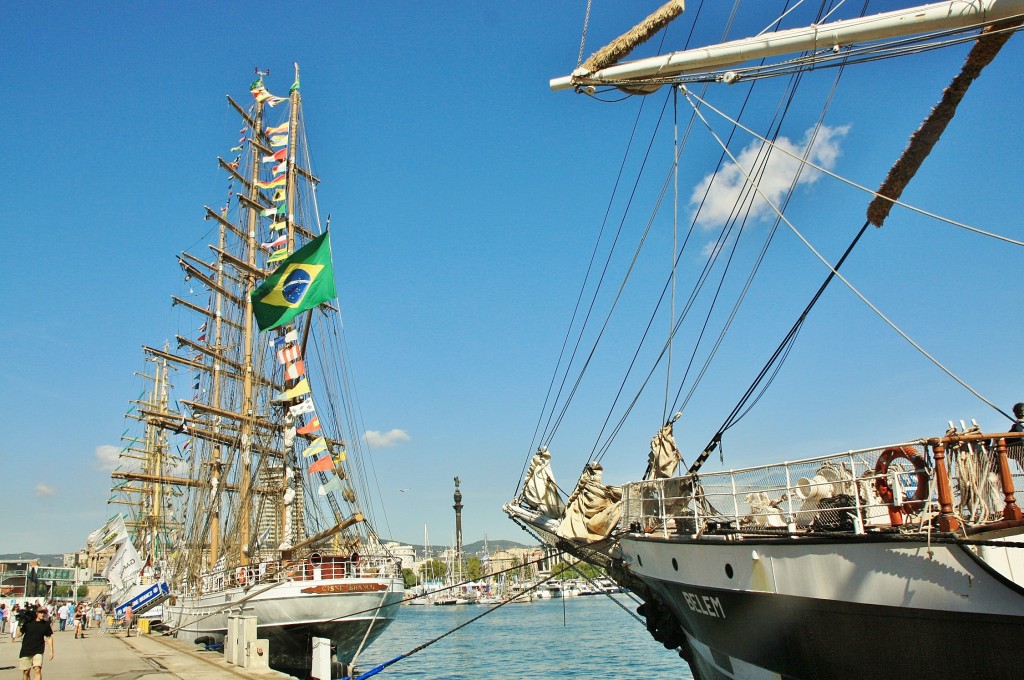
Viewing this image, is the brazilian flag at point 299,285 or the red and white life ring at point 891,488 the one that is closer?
the red and white life ring at point 891,488

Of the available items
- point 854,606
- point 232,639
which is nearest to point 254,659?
point 232,639

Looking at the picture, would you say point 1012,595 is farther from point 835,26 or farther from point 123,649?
point 123,649

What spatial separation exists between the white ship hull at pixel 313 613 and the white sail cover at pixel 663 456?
13.4 m

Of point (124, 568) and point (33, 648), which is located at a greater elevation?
point (124, 568)

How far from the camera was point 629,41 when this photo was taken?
13195 mm

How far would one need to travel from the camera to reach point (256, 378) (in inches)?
1468

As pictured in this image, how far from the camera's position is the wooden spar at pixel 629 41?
42.6 feet

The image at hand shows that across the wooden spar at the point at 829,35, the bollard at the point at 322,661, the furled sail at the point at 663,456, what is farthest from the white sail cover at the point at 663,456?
the bollard at the point at 322,661

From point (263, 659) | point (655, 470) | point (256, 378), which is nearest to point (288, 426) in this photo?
point (256, 378)

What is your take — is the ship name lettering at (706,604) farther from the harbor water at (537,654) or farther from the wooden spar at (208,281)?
the wooden spar at (208,281)

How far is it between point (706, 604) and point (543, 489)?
5.73 metres

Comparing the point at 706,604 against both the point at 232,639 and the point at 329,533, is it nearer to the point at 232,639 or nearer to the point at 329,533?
the point at 232,639

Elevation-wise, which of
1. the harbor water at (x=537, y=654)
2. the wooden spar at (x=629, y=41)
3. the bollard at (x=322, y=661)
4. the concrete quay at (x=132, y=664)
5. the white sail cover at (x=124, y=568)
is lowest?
the harbor water at (x=537, y=654)

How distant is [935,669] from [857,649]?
0.95m
